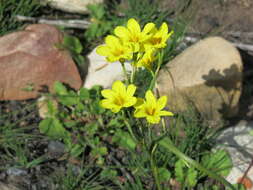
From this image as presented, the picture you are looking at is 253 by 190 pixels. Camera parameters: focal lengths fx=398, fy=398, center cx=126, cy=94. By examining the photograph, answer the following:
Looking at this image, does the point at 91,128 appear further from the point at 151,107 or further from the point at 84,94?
the point at 151,107

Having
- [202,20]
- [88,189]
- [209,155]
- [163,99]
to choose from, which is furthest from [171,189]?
[202,20]

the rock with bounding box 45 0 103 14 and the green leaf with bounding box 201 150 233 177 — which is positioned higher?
the rock with bounding box 45 0 103 14

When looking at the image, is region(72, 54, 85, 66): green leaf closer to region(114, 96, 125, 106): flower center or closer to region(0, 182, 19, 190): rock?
region(0, 182, 19, 190): rock

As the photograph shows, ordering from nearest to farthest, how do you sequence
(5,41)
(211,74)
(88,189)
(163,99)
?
(163,99)
(88,189)
(211,74)
(5,41)

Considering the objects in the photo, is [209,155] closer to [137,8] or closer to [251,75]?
[251,75]

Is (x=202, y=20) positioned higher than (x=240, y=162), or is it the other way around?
(x=202, y=20)

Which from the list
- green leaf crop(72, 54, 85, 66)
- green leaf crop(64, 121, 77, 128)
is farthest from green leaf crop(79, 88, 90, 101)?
green leaf crop(72, 54, 85, 66)
